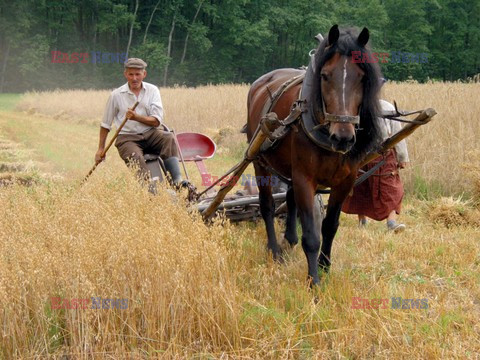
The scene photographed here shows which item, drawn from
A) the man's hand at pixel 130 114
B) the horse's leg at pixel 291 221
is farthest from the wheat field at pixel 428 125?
the man's hand at pixel 130 114

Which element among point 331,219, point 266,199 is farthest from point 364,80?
point 266,199

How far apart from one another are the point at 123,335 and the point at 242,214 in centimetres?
285

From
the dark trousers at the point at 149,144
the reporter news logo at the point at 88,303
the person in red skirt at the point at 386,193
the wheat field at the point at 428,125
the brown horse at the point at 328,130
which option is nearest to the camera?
the reporter news logo at the point at 88,303

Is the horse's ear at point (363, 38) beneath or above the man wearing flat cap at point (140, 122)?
above

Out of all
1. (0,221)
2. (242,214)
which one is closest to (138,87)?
(242,214)

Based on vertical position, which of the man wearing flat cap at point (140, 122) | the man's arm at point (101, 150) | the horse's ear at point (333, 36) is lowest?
the man's arm at point (101, 150)

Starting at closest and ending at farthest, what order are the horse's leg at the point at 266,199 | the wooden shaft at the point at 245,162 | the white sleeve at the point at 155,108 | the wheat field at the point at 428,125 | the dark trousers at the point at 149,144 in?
the wooden shaft at the point at 245,162 → the horse's leg at the point at 266,199 → the dark trousers at the point at 149,144 → the white sleeve at the point at 155,108 → the wheat field at the point at 428,125

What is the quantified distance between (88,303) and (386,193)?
4083mm

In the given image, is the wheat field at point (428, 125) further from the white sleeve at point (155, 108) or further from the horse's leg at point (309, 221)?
the white sleeve at point (155, 108)

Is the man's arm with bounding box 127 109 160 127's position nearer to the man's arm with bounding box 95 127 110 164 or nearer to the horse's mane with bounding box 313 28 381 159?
the man's arm with bounding box 95 127 110 164

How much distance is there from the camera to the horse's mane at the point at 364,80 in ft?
10.5

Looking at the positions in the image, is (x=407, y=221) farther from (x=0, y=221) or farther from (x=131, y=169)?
(x=0, y=221)

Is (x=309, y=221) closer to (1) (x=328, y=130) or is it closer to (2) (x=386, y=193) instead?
(1) (x=328, y=130)

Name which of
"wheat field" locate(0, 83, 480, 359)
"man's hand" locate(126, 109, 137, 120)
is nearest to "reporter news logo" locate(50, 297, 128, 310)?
"wheat field" locate(0, 83, 480, 359)
